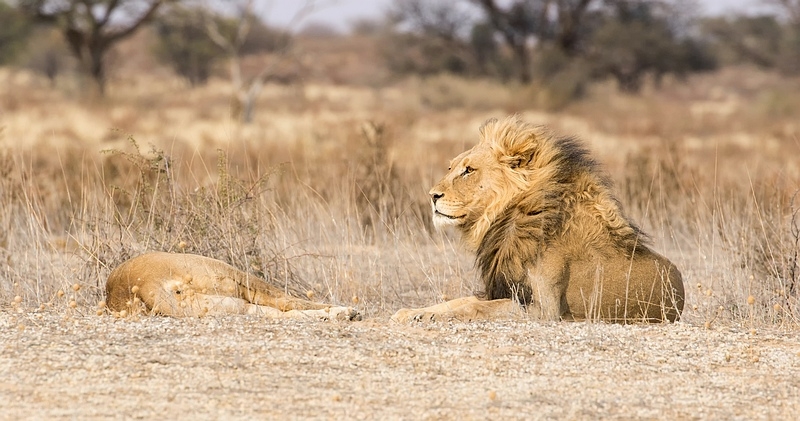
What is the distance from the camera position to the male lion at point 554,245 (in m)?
5.29

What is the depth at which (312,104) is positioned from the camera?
1395 inches

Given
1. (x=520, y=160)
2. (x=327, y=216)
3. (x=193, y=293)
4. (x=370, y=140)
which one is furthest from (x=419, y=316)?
(x=370, y=140)

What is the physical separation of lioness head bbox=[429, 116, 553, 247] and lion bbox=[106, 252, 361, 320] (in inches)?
30.6

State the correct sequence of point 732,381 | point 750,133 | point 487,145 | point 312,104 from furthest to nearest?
point 312,104, point 750,133, point 487,145, point 732,381

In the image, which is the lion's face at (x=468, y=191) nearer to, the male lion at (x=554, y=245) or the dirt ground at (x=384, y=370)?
the male lion at (x=554, y=245)

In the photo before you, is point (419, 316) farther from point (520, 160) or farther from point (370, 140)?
point (370, 140)

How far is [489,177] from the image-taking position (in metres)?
5.65

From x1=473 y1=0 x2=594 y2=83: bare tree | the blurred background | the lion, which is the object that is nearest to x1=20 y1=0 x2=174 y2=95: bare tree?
the blurred background

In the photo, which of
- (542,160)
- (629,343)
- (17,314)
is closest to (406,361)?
(629,343)

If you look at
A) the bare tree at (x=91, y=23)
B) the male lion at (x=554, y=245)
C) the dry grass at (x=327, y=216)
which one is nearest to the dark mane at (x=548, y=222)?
the male lion at (x=554, y=245)

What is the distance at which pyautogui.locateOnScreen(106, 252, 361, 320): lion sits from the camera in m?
5.38

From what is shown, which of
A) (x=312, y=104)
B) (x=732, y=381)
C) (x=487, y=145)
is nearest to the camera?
(x=732, y=381)

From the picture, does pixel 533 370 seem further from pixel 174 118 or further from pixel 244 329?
pixel 174 118

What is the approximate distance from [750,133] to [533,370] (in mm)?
22701
